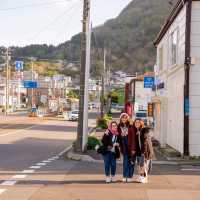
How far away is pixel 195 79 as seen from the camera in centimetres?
2378

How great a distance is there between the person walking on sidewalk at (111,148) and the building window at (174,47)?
13.0m

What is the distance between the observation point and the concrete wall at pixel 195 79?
23.7 meters

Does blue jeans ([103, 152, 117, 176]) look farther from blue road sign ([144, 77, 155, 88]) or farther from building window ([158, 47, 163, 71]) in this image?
blue road sign ([144, 77, 155, 88])

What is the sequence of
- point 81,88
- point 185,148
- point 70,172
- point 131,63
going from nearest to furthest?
point 70,172 < point 185,148 < point 81,88 < point 131,63

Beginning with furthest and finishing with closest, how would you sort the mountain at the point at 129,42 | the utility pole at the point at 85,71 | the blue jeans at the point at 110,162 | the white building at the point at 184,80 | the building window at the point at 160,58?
the mountain at the point at 129,42 < the building window at the point at 160,58 < the utility pole at the point at 85,71 < the white building at the point at 184,80 < the blue jeans at the point at 110,162

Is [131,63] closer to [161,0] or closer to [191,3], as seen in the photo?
[161,0]

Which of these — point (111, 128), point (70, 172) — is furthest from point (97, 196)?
point (70, 172)

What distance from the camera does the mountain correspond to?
127438mm

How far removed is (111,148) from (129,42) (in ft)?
407

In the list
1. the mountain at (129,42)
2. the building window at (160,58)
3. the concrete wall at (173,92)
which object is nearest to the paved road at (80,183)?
the concrete wall at (173,92)

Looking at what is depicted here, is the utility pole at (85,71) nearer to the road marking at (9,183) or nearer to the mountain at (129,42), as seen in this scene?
the road marking at (9,183)

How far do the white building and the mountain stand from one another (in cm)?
8744

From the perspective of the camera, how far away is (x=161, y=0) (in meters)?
152

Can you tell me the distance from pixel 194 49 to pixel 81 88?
4.95m
